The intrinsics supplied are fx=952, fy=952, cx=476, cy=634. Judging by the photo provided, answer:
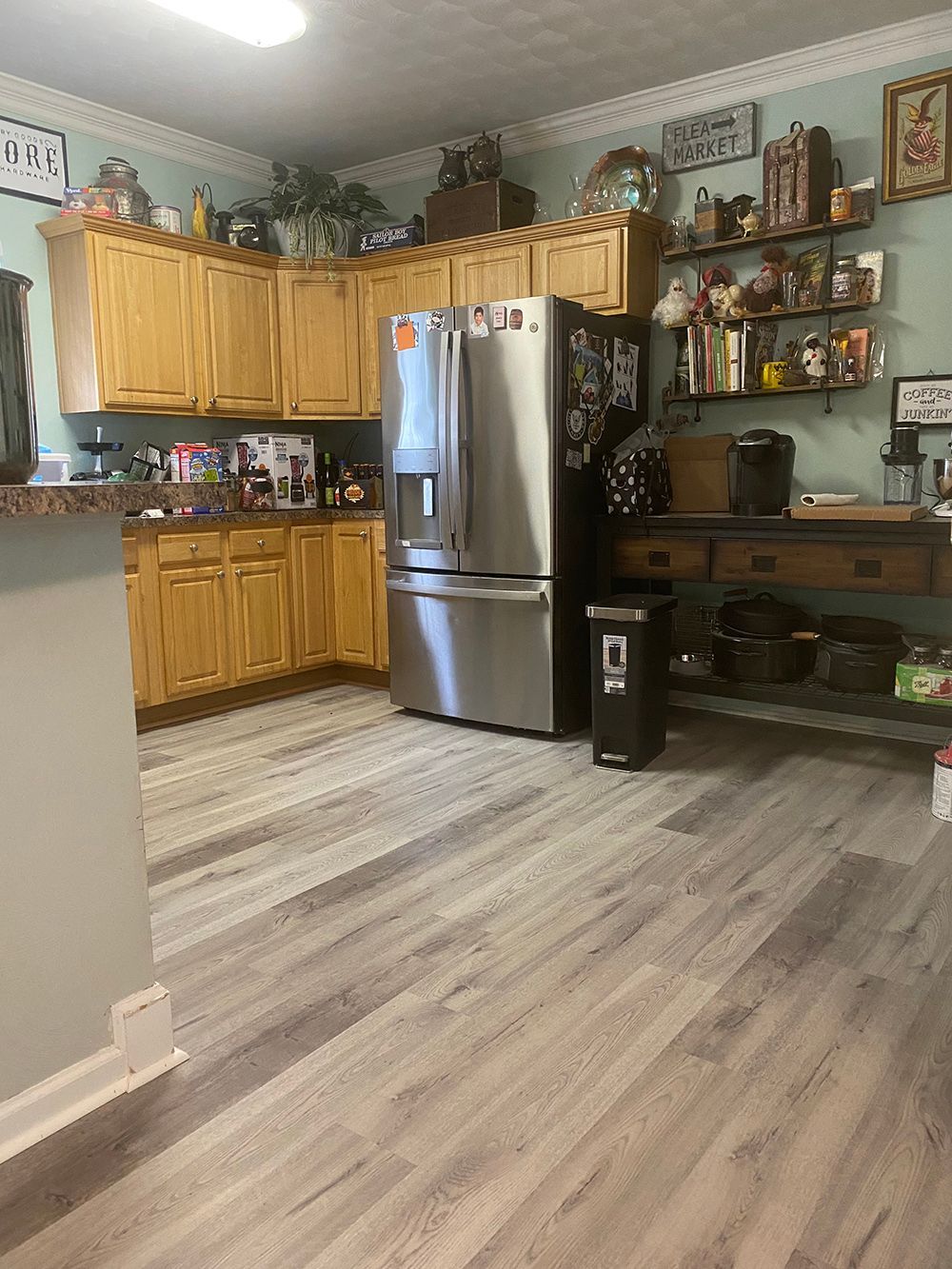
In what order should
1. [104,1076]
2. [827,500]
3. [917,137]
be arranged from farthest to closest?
1. [917,137]
2. [827,500]
3. [104,1076]

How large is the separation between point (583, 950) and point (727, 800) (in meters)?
1.11

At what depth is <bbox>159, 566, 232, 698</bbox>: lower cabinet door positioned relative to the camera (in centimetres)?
412

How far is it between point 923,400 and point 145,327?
321cm

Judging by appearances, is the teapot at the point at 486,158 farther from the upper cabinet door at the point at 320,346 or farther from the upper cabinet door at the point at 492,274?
the upper cabinet door at the point at 320,346

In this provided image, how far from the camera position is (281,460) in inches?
186

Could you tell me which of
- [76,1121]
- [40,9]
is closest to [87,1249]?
[76,1121]

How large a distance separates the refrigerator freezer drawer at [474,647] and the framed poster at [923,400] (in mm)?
1496

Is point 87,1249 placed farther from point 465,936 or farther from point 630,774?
point 630,774

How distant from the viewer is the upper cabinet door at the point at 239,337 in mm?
4402

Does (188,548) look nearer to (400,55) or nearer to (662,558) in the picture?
(662,558)

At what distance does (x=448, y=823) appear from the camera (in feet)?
9.62

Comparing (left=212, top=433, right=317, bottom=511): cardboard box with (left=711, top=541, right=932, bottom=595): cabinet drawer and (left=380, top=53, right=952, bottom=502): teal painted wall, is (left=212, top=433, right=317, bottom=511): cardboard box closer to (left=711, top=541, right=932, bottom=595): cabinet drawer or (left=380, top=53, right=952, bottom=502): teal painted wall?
(left=380, top=53, right=952, bottom=502): teal painted wall

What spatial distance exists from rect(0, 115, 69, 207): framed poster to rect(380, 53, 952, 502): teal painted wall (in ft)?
8.24

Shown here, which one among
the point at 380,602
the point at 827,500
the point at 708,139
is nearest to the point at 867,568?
the point at 827,500
